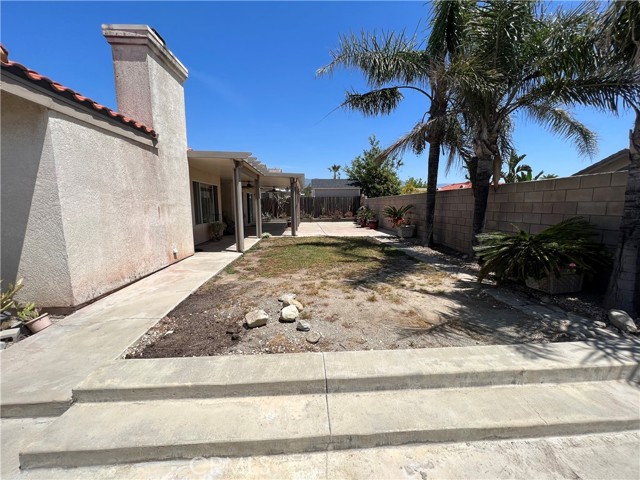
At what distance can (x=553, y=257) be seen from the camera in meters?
4.32

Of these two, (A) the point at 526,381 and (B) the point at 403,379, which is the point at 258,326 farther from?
(A) the point at 526,381

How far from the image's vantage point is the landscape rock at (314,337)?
10.7 feet

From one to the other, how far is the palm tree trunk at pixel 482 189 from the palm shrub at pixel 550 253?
2158 mm

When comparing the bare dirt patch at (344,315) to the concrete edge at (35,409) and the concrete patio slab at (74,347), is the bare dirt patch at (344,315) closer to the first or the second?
the concrete patio slab at (74,347)

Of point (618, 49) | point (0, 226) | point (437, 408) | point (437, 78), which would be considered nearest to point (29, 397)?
point (0, 226)

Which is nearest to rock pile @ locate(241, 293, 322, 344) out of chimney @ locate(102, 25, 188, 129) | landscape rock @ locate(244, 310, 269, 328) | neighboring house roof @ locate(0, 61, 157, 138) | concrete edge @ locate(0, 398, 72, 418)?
landscape rock @ locate(244, 310, 269, 328)

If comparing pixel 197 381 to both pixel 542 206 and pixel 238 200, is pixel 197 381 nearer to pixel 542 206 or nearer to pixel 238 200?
pixel 542 206

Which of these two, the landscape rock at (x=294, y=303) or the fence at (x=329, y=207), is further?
the fence at (x=329, y=207)

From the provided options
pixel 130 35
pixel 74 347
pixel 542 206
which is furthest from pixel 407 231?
pixel 74 347

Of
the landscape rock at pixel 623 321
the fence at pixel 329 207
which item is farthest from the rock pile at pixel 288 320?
the fence at pixel 329 207

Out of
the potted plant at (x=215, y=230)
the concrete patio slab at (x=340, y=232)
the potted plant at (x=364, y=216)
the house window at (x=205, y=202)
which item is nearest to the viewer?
the house window at (x=205, y=202)

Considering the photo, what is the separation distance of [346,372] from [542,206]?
18.3 feet

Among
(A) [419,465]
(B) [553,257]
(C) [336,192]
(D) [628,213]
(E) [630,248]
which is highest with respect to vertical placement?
Result: (C) [336,192]

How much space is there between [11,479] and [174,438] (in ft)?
3.23
